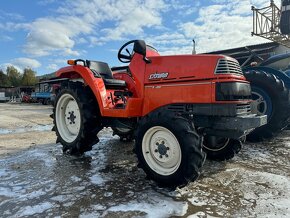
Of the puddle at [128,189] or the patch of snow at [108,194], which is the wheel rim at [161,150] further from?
the patch of snow at [108,194]

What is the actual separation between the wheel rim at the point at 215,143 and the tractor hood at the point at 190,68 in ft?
3.68

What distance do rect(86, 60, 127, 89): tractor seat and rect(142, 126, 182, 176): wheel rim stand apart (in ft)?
4.40

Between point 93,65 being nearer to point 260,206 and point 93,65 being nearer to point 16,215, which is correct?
point 16,215

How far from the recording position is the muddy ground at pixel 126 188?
2672mm

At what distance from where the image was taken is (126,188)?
3246 millimetres

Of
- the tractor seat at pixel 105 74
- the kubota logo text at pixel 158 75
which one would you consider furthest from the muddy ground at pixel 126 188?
the kubota logo text at pixel 158 75

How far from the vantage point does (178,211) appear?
2.64m

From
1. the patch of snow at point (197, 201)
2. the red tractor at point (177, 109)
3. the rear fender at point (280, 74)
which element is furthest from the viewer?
the rear fender at point (280, 74)

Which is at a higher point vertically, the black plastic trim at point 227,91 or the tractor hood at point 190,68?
the tractor hood at point 190,68

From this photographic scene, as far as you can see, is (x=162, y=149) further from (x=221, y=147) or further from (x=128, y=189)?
(x=221, y=147)

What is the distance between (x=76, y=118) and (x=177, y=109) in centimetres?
204

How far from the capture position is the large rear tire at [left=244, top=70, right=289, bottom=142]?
207 inches

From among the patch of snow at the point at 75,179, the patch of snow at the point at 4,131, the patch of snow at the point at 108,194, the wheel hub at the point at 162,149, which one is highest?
the wheel hub at the point at 162,149

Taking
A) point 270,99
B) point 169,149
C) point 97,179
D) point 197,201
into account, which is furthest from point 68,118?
point 270,99
